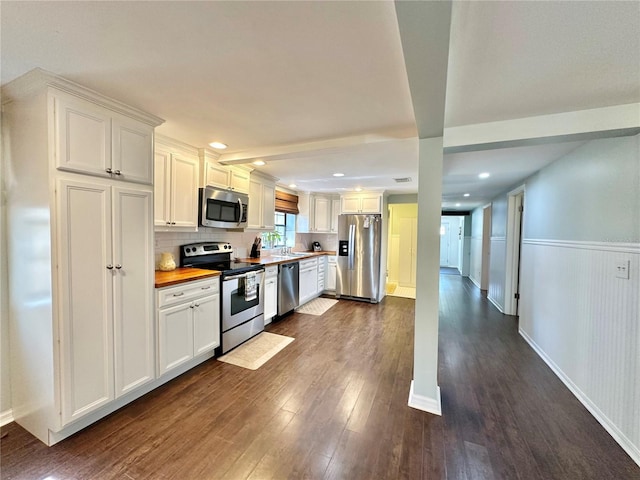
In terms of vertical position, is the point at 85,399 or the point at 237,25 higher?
the point at 237,25

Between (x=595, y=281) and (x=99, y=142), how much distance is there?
151 inches

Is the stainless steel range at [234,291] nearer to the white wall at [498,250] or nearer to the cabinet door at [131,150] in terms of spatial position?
the cabinet door at [131,150]

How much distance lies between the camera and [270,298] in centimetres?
376

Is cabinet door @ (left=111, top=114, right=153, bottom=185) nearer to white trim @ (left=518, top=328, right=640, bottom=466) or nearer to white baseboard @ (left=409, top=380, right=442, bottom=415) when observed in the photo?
white baseboard @ (left=409, top=380, right=442, bottom=415)

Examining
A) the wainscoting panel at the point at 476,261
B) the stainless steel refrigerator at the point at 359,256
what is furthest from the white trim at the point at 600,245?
the wainscoting panel at the point at 476,261

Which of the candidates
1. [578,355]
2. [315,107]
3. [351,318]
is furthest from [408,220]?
[315,107]

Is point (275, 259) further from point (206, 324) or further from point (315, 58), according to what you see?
point (315, 58)

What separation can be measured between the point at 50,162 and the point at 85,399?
1.54 meters

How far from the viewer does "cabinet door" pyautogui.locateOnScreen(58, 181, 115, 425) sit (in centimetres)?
163

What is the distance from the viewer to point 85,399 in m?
1.74

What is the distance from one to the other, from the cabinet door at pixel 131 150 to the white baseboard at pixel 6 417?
6.00 ft

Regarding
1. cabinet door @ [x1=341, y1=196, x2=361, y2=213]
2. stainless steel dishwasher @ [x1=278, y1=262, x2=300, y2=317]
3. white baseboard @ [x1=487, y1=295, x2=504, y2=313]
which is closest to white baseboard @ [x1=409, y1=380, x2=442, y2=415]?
stainless steel dishwasher @ [x1=278, y1=262, x2=300, y2=317]

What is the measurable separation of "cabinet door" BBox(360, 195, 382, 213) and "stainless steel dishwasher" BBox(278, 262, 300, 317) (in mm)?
1877

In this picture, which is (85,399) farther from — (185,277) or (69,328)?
(185,277)
